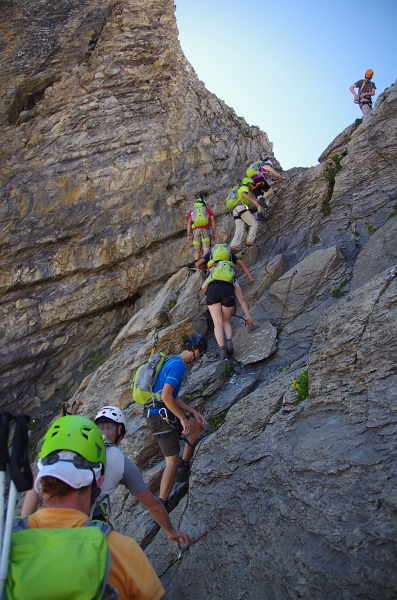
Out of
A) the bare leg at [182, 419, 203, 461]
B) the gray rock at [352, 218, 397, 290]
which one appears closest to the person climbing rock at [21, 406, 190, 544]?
the bare leg at [182, 419, 203, 461]

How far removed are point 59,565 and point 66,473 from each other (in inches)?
30.8

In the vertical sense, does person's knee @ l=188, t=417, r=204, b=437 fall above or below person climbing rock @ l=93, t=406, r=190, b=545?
below

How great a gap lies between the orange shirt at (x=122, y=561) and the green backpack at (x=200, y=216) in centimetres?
1277

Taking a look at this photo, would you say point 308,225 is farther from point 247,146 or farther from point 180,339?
point 247,146

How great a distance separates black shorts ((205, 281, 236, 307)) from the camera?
9.52 m

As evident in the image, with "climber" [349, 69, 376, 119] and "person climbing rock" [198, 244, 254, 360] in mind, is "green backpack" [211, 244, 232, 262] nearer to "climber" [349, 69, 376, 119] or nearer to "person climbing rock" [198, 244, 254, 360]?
"person climbing rock" [198, 244, 254, 360]

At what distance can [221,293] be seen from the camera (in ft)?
31.3

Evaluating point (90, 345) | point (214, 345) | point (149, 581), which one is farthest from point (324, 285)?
point (90, 345)

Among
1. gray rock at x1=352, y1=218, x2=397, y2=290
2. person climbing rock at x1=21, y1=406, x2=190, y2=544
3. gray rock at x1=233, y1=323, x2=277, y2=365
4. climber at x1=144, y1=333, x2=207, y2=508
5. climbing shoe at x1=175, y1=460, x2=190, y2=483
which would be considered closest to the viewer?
person climbing rock at x1=21, y1=406, x2=190, y2=544

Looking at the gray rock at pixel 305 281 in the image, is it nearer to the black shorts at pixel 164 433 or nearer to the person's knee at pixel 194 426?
the person's knee at pixel 194 426

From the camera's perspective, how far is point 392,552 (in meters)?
3.67

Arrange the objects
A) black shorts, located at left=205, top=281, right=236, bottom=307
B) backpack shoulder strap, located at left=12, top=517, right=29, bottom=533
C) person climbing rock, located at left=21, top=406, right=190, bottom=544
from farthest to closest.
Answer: black shorts, located at left=205, top=281, right=236, bottom=307 → person climbing rock, located at left=21, top=406, right=190, bottom=544 → backpack shoulder strap, located at left=12, top=517, right=29, bottom=533

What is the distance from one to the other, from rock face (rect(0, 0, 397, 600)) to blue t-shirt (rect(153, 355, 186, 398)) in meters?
1.33

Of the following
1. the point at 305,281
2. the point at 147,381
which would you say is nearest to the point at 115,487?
the point at 147,381
